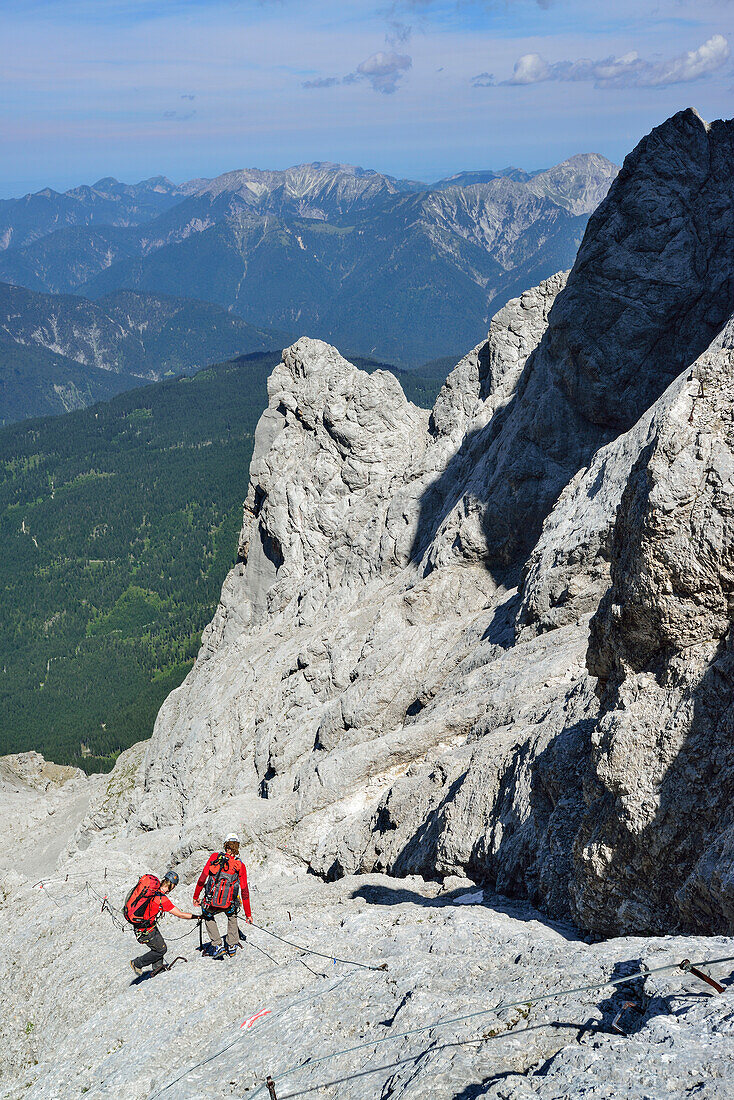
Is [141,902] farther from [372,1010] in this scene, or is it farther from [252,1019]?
[372,1010]

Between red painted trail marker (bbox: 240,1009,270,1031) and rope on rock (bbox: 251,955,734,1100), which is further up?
rope on rock (bbox: 251,955,734,1100)

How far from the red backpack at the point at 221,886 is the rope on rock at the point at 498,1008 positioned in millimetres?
5109

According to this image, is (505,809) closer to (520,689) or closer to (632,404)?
(520,689)

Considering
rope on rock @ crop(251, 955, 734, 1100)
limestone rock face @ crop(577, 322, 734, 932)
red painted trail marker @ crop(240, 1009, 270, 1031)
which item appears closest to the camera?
rope on rock @ crop(251, 955, 734, 1100)

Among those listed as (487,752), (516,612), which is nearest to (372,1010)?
(487,752)

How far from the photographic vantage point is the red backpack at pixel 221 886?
1617cm

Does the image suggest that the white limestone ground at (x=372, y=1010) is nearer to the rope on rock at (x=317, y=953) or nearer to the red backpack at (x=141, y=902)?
the rope on rock at (x=317, y=953)

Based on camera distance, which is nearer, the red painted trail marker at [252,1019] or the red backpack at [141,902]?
the red painted trail marker at [252,1019]

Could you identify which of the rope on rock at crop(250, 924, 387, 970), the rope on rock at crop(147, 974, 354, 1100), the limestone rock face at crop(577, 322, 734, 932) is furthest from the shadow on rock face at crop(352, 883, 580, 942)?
the rope on rock at crop(147, 974, 354, 1100)

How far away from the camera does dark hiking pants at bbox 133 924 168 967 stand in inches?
641

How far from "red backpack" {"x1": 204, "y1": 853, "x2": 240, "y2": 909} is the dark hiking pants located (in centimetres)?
130

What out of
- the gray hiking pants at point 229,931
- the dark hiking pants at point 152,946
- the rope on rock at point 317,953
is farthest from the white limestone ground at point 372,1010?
the dark hiking pants at point 152,946

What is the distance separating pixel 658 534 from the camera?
529 inches

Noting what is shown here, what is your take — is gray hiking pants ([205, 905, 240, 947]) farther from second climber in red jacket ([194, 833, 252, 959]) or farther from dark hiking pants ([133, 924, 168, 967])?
dark hiking pants ([133, 924, 168, 967])
